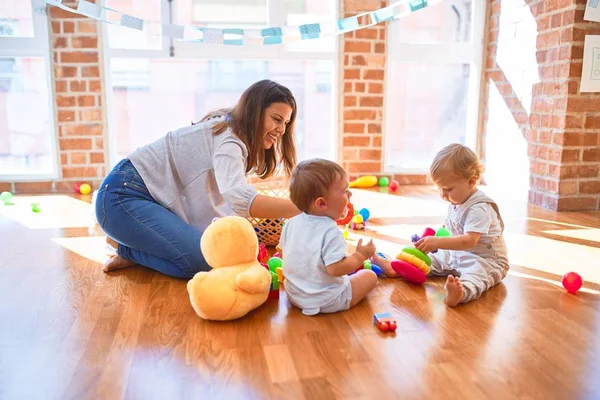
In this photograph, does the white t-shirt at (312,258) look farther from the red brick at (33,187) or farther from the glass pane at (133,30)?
the red brick at (33,187)

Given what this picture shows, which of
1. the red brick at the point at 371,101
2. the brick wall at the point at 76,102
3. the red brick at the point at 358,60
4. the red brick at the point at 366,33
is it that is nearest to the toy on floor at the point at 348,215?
the red brick at the point at 371,101

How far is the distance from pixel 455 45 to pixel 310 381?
11.1ft

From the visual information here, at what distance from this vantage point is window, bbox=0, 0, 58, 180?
11.5ft

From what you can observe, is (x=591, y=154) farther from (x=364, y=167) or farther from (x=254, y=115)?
(x=254, y=115)

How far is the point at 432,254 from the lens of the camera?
1.96 meters

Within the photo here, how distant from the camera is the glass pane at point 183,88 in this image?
3807mm

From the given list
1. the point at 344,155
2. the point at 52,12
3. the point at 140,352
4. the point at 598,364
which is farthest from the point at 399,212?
the point at 52,12

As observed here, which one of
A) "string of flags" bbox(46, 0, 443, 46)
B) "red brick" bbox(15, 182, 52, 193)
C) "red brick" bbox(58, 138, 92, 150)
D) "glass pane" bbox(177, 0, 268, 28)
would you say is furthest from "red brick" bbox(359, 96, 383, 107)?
"red brick" bbox(15, 182, 52, 193)

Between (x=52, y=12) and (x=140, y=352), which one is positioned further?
(x=52, y=12)

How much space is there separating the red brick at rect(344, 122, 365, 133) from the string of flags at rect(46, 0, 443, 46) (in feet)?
2.50

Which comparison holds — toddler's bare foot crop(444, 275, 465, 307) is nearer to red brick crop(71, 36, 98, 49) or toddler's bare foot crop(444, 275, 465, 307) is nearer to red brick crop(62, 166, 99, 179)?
red brick crop(62, 166, 99, 179)

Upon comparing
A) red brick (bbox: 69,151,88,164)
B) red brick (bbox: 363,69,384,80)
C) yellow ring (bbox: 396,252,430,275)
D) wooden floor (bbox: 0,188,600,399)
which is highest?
red brick (bbox: 363,69,384,80)

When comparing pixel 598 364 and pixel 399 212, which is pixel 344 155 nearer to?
pixel 399 212

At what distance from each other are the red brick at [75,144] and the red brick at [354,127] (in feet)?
5.91
